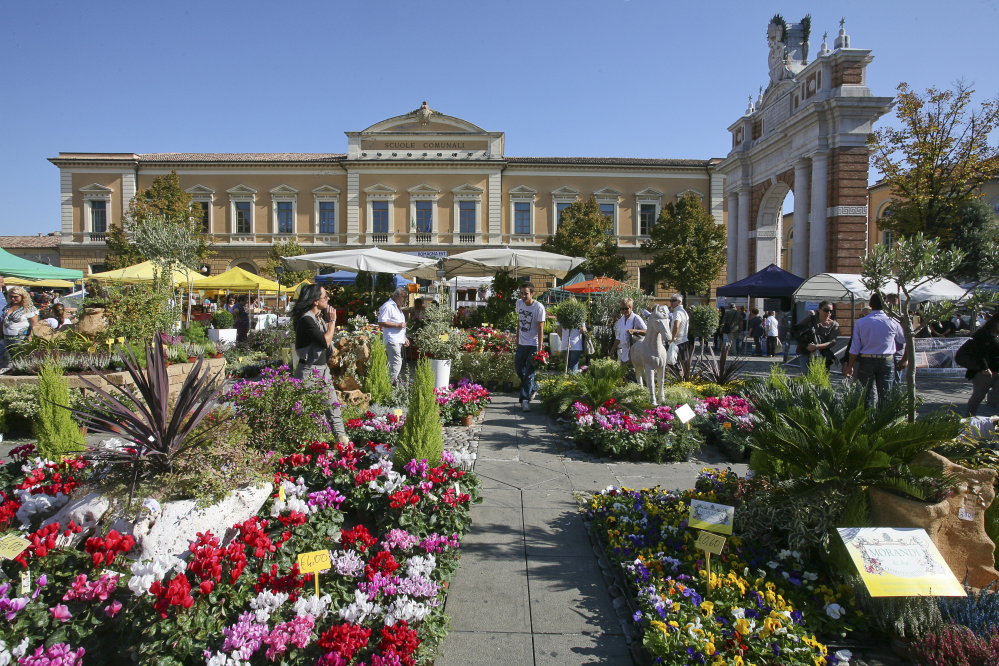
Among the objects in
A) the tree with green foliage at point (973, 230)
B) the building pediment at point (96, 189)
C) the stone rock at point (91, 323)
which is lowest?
the stone rock at point (91, 323)

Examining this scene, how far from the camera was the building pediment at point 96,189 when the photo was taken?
1475 inches

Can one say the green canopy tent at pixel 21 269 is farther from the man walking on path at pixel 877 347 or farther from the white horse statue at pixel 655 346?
the man walking on path at pixel 877 347

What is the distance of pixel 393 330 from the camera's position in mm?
8227

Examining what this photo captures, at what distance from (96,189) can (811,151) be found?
42.2 metres

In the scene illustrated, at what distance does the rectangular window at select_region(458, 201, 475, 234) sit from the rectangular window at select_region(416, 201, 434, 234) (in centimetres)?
192

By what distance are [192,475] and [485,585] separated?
5.86 ft

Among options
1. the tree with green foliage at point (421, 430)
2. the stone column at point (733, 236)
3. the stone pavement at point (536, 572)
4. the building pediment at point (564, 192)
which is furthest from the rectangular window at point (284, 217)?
the tree with green foliage at point (421, 430)

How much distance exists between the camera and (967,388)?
1070 cm

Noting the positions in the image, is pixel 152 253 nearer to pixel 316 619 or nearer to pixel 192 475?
pixel 192 475

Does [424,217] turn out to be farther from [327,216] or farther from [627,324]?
[627,324]

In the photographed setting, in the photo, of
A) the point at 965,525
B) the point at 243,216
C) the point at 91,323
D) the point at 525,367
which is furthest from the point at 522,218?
the point at 965,525

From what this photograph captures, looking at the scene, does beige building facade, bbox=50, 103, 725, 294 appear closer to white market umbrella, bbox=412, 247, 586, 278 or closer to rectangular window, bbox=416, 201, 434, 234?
rectangular window, bbox=416, 201, 434, 234

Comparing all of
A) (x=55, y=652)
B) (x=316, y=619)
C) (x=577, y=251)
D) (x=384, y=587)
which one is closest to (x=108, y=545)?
(x=55, y=652)

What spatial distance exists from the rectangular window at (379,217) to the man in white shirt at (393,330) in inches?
1215
